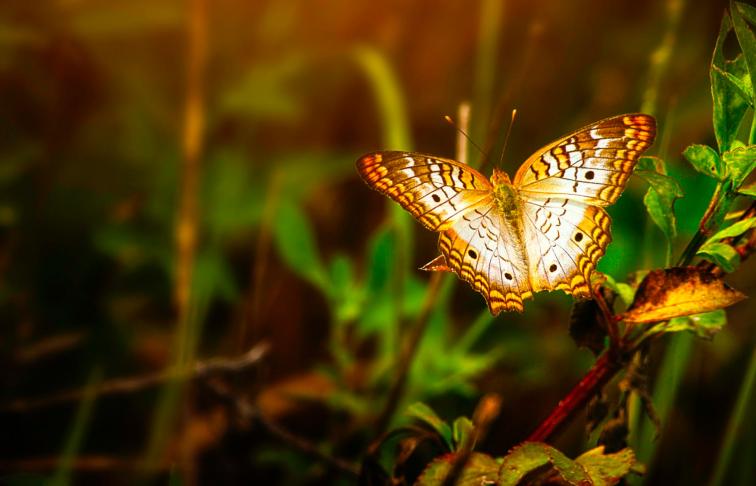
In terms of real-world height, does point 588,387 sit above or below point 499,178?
below

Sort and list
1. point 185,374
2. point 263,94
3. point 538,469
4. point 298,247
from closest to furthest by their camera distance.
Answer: point 538,469
point 185,374
point 298,247
point 263,94

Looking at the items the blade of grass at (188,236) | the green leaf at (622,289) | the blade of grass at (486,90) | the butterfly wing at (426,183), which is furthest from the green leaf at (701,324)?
the blade of grass at (188,236)

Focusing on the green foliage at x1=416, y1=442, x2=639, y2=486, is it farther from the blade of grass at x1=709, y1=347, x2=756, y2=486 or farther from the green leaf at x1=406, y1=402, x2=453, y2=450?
the blade of grass at x1=709, y1=347, x2=756, y2=486

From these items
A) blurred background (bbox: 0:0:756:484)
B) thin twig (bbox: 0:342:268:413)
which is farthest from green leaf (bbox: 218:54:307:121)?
thin twig (bbox: 0:342:268:413)

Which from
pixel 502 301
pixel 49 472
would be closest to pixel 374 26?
pixel 49 472

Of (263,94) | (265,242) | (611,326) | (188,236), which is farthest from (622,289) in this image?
(263,94)

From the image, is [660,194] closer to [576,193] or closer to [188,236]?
[576,193]
